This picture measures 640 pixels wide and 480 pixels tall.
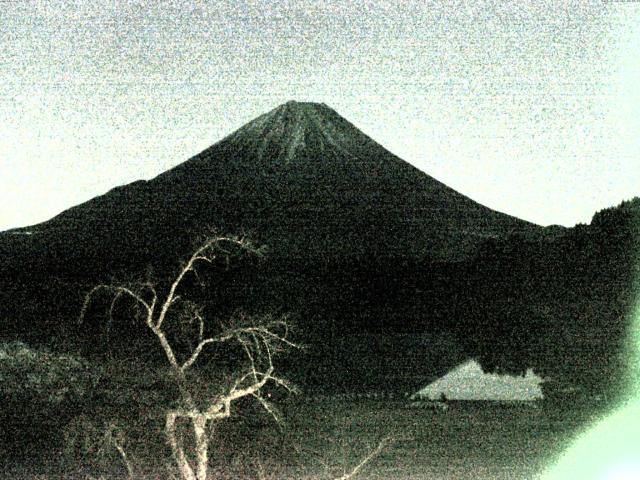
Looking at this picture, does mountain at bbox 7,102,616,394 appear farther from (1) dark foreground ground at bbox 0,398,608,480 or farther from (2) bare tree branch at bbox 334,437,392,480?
(2) bare tree branch at bbox 334,437,392,480

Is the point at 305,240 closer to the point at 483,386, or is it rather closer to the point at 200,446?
Answer: the point at 483,386

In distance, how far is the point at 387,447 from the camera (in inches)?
487

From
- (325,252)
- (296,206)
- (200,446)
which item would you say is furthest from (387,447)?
(296,206)

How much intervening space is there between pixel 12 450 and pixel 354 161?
71101mm

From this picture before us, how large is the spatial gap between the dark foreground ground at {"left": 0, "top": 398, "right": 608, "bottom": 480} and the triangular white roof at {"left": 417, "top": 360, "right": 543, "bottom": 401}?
2.54 feet

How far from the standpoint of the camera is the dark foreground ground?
11031 millimetres

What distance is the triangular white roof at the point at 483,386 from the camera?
15.8 metres

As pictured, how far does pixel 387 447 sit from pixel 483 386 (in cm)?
458

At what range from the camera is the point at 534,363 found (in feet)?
55.3

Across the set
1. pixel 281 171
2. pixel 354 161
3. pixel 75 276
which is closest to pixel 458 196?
pixel 354 161

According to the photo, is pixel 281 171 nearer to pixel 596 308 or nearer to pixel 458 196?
pixel 458 196

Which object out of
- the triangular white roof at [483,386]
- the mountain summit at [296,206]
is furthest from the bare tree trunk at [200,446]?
the mountain summit at [296,206]

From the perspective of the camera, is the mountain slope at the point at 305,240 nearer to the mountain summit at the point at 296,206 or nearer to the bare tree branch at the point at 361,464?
the mountain summit at the point at 296,206

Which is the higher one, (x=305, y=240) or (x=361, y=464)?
(x=305, y=240)
